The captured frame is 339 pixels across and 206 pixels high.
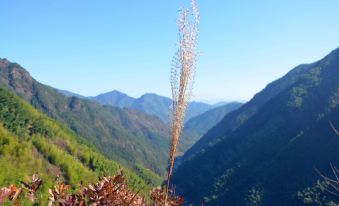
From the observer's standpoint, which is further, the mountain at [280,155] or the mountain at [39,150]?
the mountain at [280,155]

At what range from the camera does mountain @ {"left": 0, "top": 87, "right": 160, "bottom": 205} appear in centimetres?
6562

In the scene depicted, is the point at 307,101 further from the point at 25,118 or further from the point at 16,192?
the point at 16,192

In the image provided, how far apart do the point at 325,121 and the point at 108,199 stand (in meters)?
135

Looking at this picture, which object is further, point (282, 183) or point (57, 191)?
point (282, 183)

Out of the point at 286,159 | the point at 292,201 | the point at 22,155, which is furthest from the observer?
the point at 286,159

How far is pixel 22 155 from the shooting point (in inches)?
2719

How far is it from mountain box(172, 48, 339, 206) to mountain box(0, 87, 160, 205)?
119ft

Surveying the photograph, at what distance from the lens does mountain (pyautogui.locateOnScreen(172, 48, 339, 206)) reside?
113 metres

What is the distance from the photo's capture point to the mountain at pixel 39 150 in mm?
65625

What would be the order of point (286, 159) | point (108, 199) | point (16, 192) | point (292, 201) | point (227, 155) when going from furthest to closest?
point (227, 155)
point (286, 159)
point (292, 201)
point (108, 199)
point (16, 192)

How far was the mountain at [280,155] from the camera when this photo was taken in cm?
11338

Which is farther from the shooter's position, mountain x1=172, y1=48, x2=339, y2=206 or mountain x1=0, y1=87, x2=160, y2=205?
mountain x1=172, y1=48, x2=339, y2=206

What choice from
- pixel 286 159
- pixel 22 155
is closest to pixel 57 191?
pixel 22 155

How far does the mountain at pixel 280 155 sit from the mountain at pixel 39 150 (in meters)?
36.4
